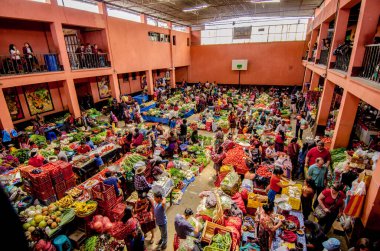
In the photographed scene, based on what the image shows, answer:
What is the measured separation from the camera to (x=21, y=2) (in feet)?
34.2

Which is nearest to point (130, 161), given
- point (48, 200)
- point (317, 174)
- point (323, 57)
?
point (48, 200)

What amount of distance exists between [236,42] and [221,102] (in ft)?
40.5

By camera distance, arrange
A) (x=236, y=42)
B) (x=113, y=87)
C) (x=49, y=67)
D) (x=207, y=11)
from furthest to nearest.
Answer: (x=236, y=42), (x=207, y=11), (x=113, y=87), (x=49, y=67)

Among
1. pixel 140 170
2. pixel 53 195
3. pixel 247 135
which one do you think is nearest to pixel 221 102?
pixel 247 135

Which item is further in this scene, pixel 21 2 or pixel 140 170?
pixel 21 2

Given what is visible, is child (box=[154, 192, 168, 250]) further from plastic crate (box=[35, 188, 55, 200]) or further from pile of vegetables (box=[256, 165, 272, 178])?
plastic crate (box=[35, 188, 55, 200])

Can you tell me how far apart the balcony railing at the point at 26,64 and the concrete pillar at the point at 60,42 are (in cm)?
33

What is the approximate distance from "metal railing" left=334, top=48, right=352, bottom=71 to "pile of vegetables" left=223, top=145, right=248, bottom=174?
5641 mm

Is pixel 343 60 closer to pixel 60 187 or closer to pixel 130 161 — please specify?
pixel 130 161

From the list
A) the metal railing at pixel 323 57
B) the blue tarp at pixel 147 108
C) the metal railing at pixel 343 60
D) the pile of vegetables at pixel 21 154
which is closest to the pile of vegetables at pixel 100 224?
the pile of vegetables at pixel 21 154

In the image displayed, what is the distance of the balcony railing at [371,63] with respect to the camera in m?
6.32

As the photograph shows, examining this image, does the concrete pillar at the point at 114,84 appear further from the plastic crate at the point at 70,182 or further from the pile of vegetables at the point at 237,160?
the pile of vegetables at the point at 237,160

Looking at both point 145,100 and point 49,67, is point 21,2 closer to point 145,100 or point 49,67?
point 49,67

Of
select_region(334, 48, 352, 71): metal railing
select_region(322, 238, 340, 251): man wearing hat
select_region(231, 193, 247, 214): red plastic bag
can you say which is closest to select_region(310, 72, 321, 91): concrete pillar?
select_region(334, 48, 352, 71): metal railing
